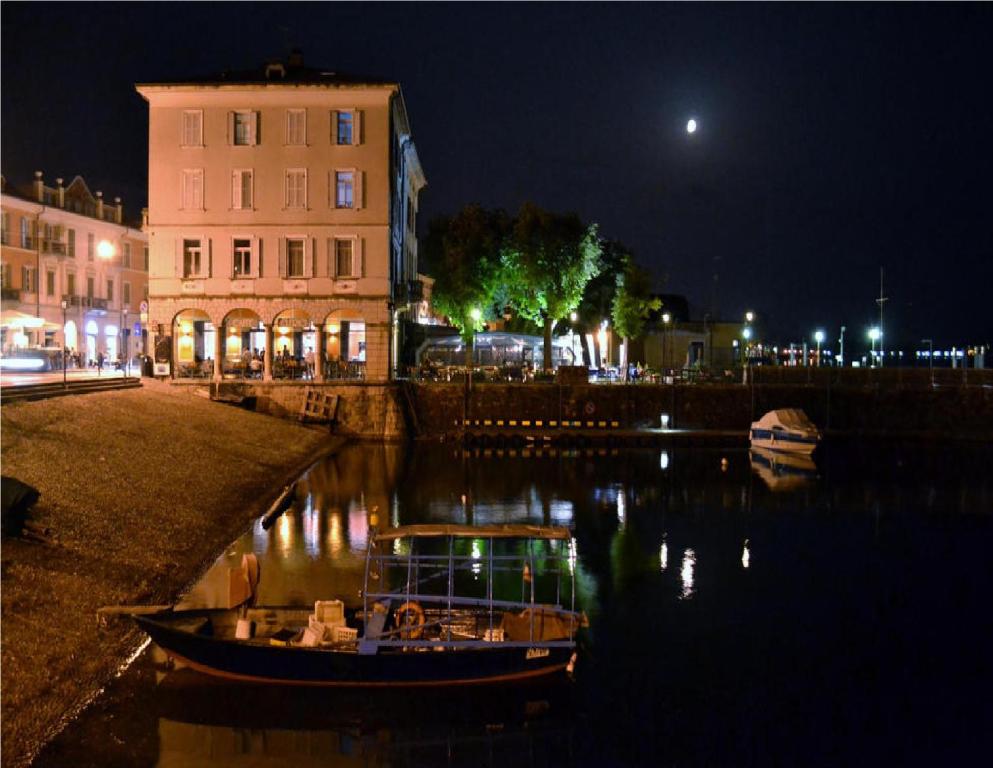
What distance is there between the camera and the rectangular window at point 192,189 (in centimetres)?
5859

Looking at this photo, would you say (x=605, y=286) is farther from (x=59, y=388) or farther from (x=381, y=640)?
(x=381, y=640)

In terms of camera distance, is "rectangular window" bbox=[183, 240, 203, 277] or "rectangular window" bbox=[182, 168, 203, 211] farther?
"rectangular window" bbox=[183, 240, 203, 277]

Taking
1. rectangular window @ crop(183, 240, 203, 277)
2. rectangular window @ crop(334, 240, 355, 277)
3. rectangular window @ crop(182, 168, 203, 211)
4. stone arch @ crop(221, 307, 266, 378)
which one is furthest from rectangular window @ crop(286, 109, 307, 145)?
stone arch @ crop(221, 307, 266, 378)

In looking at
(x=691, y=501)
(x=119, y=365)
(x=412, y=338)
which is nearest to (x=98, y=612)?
(x=691, y=501)

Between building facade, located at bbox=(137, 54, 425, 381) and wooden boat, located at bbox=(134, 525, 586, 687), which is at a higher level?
building facade, located at bbox=(137, 54, 425, 381)

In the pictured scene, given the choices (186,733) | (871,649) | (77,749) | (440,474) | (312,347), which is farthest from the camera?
(312,347)

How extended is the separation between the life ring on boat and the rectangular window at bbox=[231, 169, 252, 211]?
45.2 metres

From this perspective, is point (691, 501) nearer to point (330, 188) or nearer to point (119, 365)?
point (330, 188)

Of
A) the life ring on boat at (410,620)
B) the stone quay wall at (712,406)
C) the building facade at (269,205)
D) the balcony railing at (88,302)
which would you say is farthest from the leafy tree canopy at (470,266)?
the life ring on boat at (410,620)

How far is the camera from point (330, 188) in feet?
192

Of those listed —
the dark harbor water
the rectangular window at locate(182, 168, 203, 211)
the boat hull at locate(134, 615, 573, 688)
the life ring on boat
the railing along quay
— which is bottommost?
the dark harbor water

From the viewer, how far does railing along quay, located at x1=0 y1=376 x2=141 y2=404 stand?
33.9 m

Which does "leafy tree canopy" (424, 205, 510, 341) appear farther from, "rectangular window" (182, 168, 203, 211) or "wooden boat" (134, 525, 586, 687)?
"wooden boat" (134, 525, 586, 687)

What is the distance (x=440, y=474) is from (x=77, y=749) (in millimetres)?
32251
